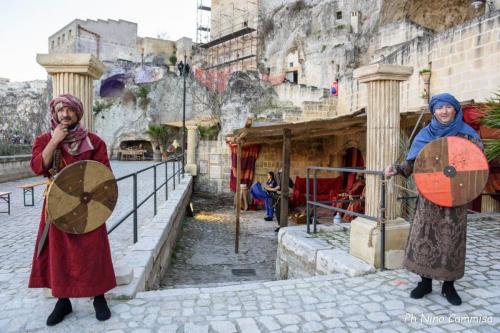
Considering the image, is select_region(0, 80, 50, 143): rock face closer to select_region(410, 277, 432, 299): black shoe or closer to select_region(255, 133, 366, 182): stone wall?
select_region(255, 133, 366, 182): stone wall

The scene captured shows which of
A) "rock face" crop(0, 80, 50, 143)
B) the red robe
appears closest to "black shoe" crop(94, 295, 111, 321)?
the red robe

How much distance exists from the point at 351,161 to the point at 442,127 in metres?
→ 8.67

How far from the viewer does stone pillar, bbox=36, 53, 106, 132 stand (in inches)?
121

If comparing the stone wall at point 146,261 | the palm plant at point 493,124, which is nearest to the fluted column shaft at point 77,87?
the stone wall at point 146,261

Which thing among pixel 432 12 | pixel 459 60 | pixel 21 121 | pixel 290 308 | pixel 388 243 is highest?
pixel 432 12

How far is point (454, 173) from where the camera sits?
2.73 metres

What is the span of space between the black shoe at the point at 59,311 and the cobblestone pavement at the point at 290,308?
46 mm

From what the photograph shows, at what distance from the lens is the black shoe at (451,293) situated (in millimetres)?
2813

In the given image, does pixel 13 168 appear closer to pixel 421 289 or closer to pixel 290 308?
pixel 290 308

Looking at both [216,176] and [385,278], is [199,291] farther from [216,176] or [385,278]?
[216,176]

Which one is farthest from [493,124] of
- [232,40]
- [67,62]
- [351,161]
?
[232,40]

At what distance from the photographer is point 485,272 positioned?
3541 millimetres

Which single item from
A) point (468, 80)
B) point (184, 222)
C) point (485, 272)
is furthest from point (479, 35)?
point (184, 222)

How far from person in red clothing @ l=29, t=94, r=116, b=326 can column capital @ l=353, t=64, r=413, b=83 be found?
275cm
